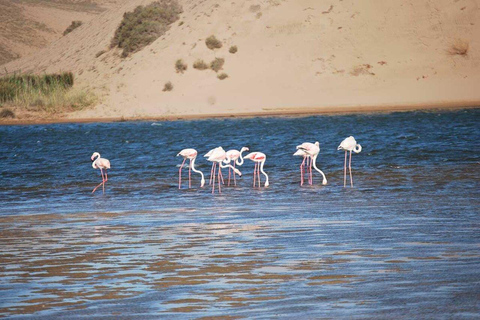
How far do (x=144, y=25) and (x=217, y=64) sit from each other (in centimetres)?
1311

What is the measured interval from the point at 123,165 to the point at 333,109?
27.7m

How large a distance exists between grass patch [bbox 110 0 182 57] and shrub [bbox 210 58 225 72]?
9977mm

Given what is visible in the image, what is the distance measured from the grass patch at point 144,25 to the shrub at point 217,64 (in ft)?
32.7

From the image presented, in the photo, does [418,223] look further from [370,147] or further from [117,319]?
[370,147]

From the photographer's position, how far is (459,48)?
5806cm

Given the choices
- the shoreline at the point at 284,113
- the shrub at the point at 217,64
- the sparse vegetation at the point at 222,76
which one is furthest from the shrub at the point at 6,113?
the shrub at the point at 217,64

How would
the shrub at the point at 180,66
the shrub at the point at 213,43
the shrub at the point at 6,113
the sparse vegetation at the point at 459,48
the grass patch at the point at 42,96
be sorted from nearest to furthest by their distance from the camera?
the shrub at the point at 6,113, the grass patch at the point at 42,96, the sparse vegetation at the point at 459,48, the shrub at the point at 180,66, the shrub at the point at 213,43

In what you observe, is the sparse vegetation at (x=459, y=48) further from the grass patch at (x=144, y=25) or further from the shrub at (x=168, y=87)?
the grass patch at (x=144, y=25)

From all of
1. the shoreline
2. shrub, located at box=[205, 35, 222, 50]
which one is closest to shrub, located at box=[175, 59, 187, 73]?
shrub, located at box=[205, 35, 222, 50]

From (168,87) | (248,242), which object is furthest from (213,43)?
(248,242)

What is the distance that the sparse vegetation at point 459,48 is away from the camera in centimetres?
5791

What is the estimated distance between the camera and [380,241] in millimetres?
9758

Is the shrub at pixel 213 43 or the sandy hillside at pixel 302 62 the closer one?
the sandy hillside at pixel 302 62

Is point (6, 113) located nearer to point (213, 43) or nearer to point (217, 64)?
point (217, 64)
